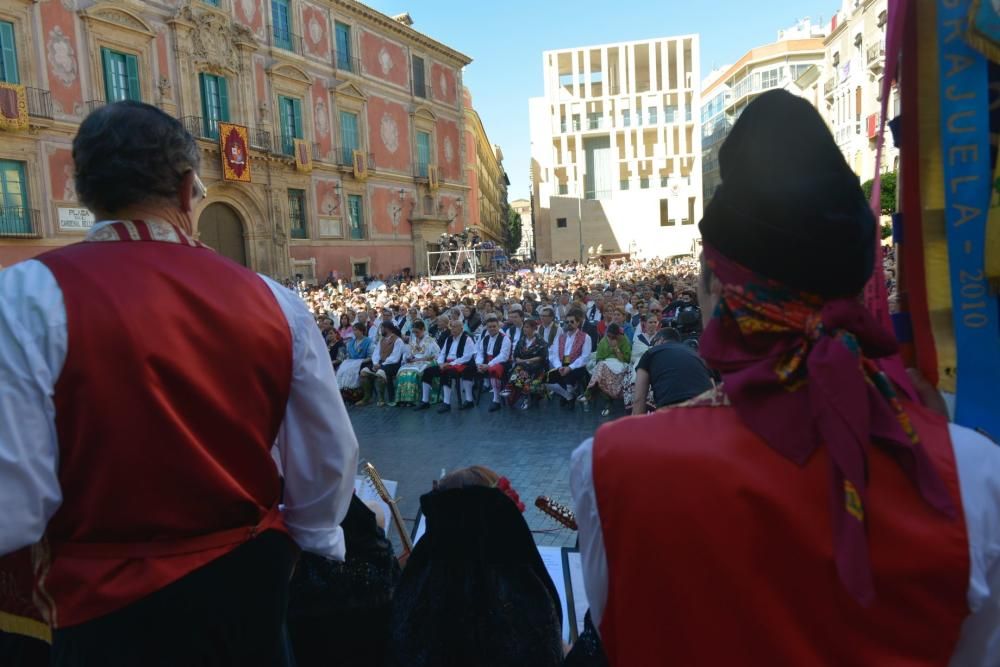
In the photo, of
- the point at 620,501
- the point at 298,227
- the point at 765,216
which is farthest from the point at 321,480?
the point at 298,227

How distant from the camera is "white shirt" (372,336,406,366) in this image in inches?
398

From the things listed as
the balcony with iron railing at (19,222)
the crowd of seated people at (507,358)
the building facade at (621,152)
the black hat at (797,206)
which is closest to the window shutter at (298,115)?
the balcony with iron railing at (19,222)

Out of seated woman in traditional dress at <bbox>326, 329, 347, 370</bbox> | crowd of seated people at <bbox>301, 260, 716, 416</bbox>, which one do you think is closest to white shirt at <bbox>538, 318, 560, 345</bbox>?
crowd of seated people at <bbox>301, 260, 716, 416</bbox>

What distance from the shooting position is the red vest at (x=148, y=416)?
4.61 ft

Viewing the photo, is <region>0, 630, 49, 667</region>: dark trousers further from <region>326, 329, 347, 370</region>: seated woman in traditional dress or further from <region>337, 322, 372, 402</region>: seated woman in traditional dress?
<region>326, 329, 347, 370</region>: seated woman in traditional dress

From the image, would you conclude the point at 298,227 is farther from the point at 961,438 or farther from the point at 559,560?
the point at 961,438

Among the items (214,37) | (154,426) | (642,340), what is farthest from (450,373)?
(214,37)

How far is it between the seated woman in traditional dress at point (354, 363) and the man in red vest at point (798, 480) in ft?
30.1

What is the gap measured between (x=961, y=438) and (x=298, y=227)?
29.5 metres

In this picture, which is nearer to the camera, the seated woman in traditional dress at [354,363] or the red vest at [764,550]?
the red vest at [764,550]

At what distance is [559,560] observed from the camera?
133 inches

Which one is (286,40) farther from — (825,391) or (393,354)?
(825,391)

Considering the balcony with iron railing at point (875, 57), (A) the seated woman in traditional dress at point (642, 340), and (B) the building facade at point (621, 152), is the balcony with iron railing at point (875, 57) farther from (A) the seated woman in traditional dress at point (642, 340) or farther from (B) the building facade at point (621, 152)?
(A) the seated woman in traditional dress at point (642, 340)

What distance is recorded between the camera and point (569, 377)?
8.84 meters
